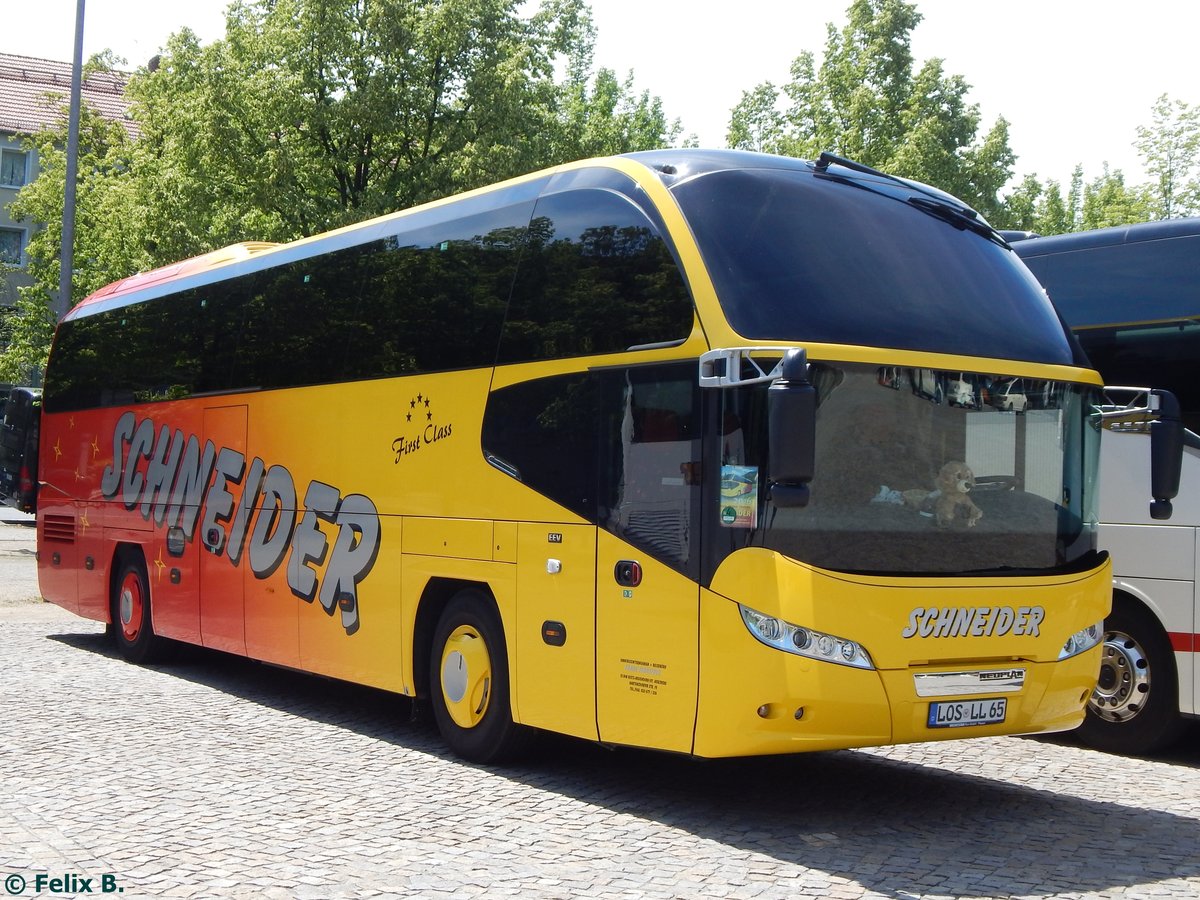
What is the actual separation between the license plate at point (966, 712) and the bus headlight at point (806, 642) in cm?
55

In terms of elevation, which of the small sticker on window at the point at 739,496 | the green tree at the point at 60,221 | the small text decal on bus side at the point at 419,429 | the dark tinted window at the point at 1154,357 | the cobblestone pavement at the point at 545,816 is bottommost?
the cobblestone pavement at the point at 545,816

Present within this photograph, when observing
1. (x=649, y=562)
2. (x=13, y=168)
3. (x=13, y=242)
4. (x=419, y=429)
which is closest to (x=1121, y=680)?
(x=649, y=562)

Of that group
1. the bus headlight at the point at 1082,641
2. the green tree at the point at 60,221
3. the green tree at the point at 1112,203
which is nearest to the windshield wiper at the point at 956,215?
the bus headlight at the point at 1082,641

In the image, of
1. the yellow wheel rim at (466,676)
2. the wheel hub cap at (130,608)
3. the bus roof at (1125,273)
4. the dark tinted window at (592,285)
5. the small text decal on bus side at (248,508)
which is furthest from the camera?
the wheel hub cap at (130,608)

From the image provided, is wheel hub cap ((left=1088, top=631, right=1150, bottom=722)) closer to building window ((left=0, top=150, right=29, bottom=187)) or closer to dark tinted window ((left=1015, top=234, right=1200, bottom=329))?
dark tinted window ((left=1015, top=234, right=1200, bottom=329))

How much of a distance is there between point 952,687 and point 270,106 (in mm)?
21856

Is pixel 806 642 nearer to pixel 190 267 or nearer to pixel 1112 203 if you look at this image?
pixel 190 267

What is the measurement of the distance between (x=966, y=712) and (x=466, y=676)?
10.6 feet

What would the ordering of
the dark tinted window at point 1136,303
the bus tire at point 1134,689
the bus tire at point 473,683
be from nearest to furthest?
the bus tire at point 473,683
the bus tire at point 1134,689
the dark tinted window at point 1136,303

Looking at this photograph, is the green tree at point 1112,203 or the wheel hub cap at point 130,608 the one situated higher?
the green tree at point 1112,203

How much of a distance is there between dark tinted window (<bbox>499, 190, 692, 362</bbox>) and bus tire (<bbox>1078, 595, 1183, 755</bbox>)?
4349 mm

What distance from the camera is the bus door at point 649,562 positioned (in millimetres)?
7418

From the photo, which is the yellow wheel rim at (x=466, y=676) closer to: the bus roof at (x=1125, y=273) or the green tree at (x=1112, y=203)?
the bus roof at (x=1125, y=273)

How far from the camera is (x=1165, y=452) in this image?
8422 mm
